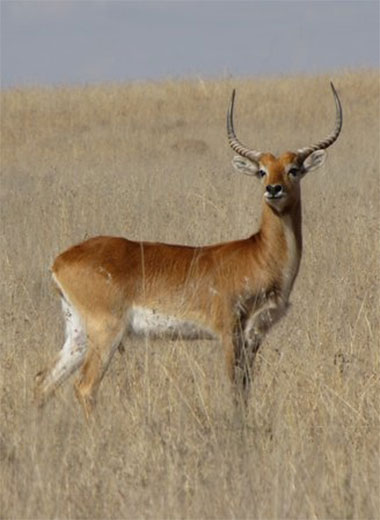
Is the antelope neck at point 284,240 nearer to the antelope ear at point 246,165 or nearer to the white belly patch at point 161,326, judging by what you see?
the antelope ear at point 246,165

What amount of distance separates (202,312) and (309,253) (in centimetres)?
313

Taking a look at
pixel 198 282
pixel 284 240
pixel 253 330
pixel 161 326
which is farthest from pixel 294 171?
pixel 161 326

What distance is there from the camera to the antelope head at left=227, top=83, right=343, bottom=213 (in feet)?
22.2

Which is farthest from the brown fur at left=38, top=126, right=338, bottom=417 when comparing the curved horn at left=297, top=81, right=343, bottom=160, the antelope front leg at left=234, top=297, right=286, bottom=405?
the curved horn at left=297, top=81, right=343, bottom=160

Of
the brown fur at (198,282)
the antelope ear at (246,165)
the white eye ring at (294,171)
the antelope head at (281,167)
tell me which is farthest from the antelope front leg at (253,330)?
the antelope ear at (246,165)

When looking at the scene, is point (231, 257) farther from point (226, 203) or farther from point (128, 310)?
point (226, 203)

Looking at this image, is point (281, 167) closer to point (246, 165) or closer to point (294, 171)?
point (294, 171)

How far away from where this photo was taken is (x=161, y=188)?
13758 millimetres

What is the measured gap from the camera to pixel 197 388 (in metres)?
5.91

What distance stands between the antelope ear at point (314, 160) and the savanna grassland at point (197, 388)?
0.88 metres

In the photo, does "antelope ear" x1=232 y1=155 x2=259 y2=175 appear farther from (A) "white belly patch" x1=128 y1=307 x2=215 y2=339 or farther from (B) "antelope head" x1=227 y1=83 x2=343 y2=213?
(A) "white belly patch" x1=128 y1=307 x2=215 y2=339

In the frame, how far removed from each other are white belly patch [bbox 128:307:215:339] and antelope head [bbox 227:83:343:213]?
30.2 inches

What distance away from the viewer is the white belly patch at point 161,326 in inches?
259

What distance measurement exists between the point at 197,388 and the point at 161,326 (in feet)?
2.45
